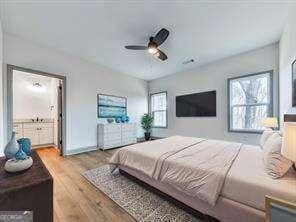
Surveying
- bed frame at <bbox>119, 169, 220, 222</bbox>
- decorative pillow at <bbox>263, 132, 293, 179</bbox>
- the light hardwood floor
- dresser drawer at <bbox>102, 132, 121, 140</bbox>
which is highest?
decorative pillow at <bbox>263, 132, 293, 179</bbox>

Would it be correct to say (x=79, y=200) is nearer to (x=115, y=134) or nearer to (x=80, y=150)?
(x=80, y=150)

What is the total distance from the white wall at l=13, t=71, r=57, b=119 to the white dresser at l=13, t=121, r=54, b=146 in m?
0.51

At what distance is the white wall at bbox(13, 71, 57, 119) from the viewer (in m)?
5.48

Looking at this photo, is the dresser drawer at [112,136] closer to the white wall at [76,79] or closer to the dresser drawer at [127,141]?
the dresser drawer at [127,141]

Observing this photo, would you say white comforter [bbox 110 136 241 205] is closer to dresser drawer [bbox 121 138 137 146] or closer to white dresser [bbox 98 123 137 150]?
white dresser [bbox 98 123 137 150]

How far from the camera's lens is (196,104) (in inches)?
205

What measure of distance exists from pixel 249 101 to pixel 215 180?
3.44m

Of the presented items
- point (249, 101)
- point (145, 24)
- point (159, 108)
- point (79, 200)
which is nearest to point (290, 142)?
point (79, 200)

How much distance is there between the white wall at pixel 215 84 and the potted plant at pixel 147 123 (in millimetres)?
520

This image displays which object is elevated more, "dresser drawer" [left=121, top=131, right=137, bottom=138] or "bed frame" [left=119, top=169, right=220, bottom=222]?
"dresser drawer" [left=121, top=131, right=137, bottom=138]

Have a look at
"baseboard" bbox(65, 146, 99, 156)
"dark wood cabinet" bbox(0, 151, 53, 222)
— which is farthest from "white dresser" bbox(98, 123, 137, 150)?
"dark wood cabinet" bbox(0, 151, 53, 222)

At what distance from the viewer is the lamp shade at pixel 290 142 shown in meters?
1.04

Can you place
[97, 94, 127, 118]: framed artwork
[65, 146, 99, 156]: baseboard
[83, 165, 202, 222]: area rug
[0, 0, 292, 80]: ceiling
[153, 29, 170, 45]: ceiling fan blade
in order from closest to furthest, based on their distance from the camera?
[83, 165, 202, 222]: area rug, [0, 0, 292, 80]: ceiling, [153, 29, 170, 45]: ceiling fan blade, [65, 146, 99, 156]: baseboard, [97, 94, 127, 118]: framed artwork

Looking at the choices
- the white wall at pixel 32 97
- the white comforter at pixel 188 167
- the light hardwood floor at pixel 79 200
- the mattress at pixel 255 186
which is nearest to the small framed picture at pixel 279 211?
the mattress at pixel 255 186
